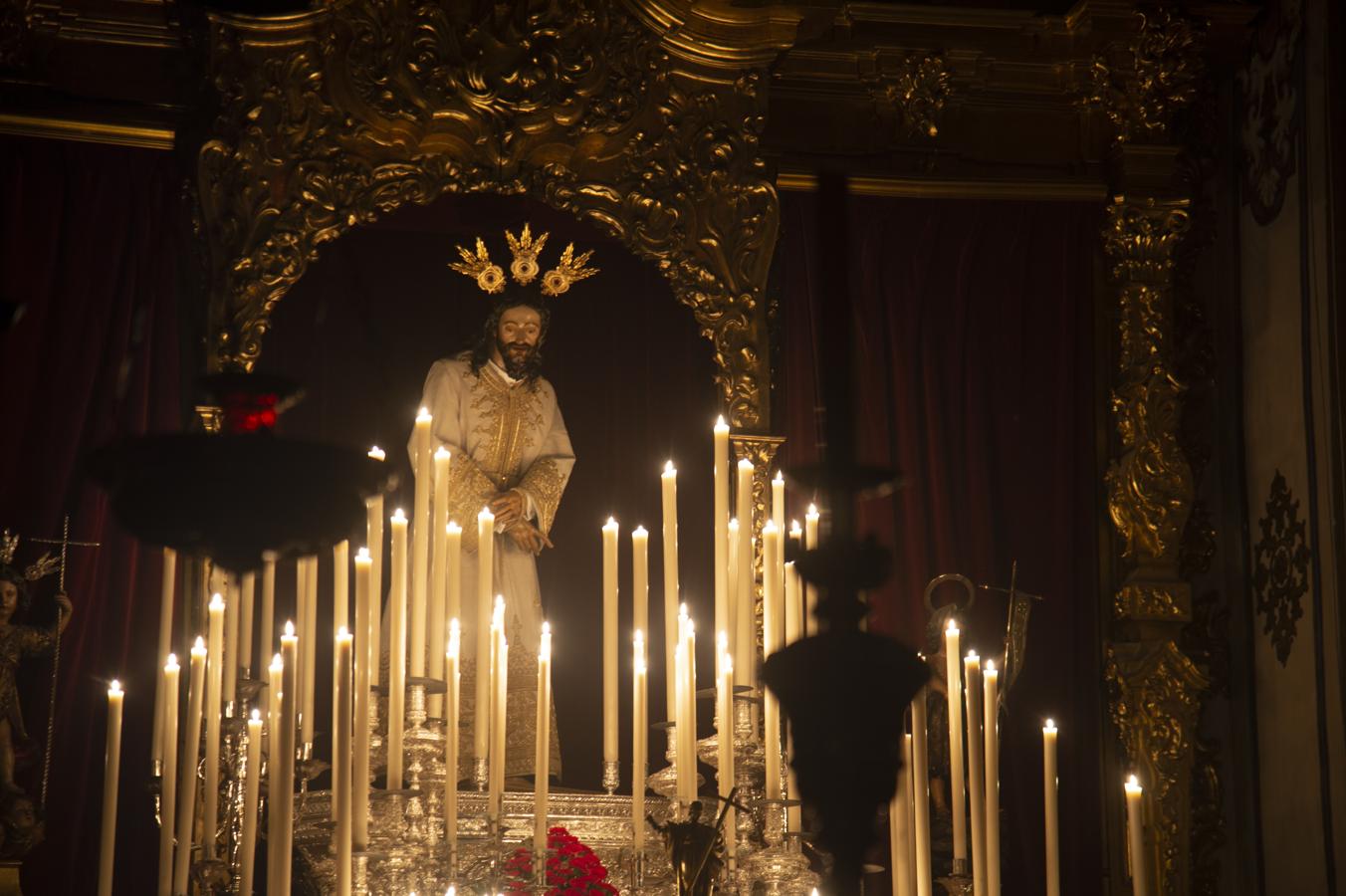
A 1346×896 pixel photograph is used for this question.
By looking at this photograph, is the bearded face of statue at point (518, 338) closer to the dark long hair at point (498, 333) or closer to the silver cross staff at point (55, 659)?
the dark long hair at point (498, 333)

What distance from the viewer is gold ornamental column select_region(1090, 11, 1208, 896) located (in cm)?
564

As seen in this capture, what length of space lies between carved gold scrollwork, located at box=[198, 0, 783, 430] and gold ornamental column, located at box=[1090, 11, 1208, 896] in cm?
125

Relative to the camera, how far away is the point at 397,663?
150 inches

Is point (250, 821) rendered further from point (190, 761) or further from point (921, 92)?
point (921, 92)

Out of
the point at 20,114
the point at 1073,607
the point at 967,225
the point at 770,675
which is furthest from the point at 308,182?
the point at 770,675

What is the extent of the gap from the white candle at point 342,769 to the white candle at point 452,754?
20 cm

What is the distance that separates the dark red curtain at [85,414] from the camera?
17.0 feet

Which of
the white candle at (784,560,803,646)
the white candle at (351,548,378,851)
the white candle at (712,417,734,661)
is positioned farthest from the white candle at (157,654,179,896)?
the white candle at (784,560,803,646)

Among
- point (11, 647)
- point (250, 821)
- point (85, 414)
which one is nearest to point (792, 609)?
point (250, 821)

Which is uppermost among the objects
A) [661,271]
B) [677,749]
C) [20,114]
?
[20,114]

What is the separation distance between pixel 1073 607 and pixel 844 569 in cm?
458

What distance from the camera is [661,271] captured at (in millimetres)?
5754

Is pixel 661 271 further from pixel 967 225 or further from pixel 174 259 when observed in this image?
pixel 174 259

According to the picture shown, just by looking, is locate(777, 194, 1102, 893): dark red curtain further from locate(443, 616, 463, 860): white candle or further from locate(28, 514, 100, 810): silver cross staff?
locate(28, 514, 100, 810): silver cross staff
